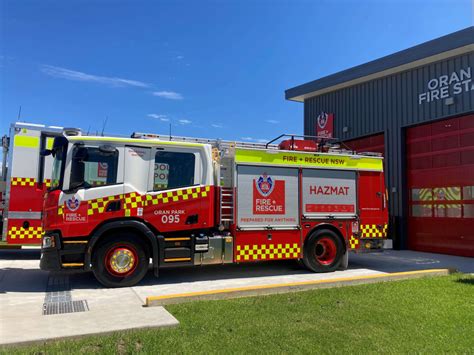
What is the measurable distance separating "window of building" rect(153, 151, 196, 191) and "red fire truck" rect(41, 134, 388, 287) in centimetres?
2

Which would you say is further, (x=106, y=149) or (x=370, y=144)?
(x=370, y=144)

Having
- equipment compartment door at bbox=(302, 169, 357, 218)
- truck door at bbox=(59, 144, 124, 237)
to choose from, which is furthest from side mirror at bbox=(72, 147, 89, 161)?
equipment compartment door at bbox=(302, 169, 357, 218)

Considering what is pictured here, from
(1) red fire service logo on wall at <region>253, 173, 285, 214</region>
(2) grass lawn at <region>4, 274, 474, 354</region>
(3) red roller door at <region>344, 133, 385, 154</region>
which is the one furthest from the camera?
(3) red roller door at <region>344, 133, 385, 154</region>

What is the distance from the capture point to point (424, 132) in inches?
537

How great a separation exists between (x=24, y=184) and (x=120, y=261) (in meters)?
3.86

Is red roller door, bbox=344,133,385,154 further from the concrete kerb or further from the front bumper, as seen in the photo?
the front bumper

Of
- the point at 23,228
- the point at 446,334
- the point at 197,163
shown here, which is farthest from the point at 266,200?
the point at 23,228

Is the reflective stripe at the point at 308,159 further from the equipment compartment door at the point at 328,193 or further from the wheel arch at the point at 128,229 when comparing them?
the wheel arch at the point at 128,229

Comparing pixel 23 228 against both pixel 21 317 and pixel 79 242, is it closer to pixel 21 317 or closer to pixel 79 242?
pixel 79 242

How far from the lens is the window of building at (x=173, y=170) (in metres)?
7.81

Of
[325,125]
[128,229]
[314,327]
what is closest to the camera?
[314,327]

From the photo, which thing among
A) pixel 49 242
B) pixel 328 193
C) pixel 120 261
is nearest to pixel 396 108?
pixel 328 193

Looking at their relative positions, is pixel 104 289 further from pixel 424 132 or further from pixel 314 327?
A: pixel 424 132

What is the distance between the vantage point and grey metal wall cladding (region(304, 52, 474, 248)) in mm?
12664
